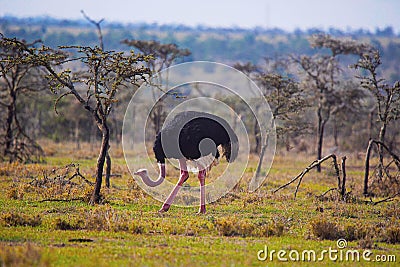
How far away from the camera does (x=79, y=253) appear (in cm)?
901

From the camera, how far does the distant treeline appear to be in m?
121

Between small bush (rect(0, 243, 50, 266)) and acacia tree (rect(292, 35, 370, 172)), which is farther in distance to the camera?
acacia tree (rect(292, 35, 370, 172))

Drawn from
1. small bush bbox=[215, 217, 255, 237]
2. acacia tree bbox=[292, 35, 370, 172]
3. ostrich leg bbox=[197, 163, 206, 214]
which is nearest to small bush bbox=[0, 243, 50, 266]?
small bush bbox=[215, 217, 255, 237]

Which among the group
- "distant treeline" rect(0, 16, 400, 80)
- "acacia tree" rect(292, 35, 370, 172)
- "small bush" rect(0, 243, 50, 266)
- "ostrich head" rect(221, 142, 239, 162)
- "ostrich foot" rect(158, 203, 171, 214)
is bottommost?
"small bush" rect(0, 243, 50, 266)

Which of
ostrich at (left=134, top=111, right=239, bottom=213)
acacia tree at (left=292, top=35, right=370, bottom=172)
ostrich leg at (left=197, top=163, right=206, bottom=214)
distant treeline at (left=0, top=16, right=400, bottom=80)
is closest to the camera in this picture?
ostrich at (left=134, top=111, right=239, bottom=213)

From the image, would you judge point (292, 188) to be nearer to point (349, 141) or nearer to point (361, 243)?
point (361, 243)

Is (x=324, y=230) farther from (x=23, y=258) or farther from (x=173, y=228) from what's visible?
(x=23, y=258)

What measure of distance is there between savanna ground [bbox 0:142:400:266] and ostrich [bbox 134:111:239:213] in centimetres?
84

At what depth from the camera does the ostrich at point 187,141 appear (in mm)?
13617

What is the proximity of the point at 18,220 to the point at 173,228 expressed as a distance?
304cm

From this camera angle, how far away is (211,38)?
153m

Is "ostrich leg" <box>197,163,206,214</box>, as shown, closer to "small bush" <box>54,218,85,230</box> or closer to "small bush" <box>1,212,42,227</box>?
"small bush" <box>54,218,85,230</box>

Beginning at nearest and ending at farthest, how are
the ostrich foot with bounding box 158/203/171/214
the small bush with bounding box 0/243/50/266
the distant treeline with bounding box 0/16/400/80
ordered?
the small bush with bounding box 0/243/50/266, the ostrich foot with bounding box 158/203/171/214, the distant treeline with bounding box 0/16/400/80

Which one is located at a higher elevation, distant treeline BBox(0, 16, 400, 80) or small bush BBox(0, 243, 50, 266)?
distant treeline BBox(0, 16, 400, 80)
